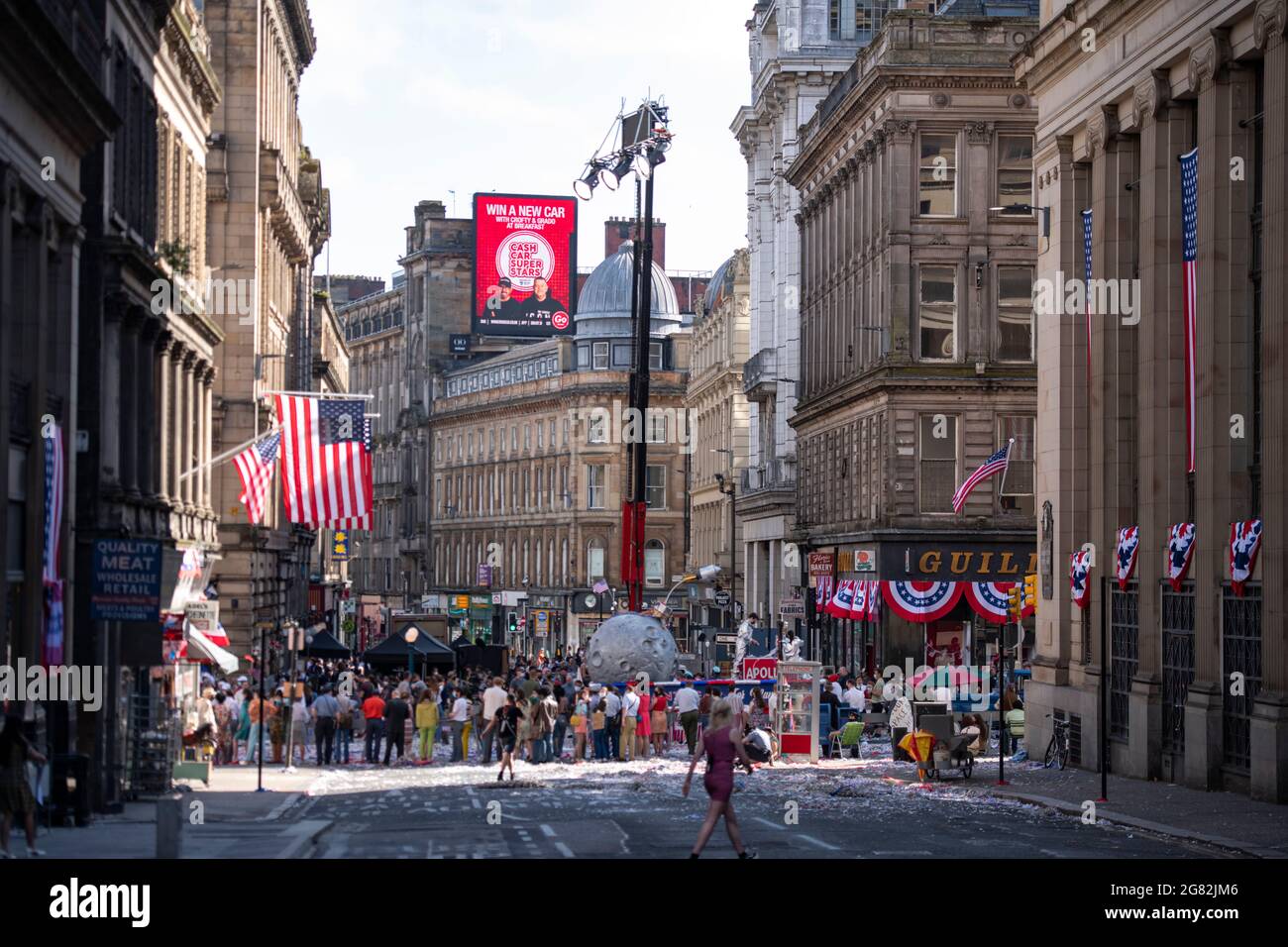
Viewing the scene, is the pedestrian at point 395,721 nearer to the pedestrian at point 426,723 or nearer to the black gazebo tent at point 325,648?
the pedestrian at point 426,723

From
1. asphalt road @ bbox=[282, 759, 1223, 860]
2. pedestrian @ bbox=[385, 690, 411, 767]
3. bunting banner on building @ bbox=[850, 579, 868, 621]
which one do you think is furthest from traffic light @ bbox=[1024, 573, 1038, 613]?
bunting banner on building @ bbox=[850, 579, 868, 621]

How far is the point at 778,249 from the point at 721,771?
63.0 m

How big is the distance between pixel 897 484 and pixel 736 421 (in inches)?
1316

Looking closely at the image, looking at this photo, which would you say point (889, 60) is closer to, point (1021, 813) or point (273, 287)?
point (273, 287)

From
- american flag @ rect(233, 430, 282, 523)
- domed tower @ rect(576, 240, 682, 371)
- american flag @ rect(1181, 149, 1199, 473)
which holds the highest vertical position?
domed tower @ rect(576, 240, 682, 371)

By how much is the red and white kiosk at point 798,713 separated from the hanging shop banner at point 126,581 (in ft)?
52.1

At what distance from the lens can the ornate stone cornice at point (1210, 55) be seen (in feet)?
109

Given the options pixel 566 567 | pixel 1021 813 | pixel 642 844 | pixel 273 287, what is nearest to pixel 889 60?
pixel 273 287

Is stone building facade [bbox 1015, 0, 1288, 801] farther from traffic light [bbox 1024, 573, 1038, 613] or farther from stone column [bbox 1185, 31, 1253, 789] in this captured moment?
traffic light [bbox 1024, 573, 1038, 613]

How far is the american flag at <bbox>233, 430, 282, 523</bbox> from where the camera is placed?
41.2 meters

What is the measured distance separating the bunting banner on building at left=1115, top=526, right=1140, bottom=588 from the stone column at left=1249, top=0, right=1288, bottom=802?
6.01 m

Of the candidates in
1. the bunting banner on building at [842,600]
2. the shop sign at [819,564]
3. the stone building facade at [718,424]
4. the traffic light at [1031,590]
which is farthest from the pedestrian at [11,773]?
the stone building facade at [718,424]

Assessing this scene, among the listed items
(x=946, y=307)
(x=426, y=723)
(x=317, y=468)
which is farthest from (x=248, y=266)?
(x=946, y=307)

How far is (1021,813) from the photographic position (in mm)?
29500
